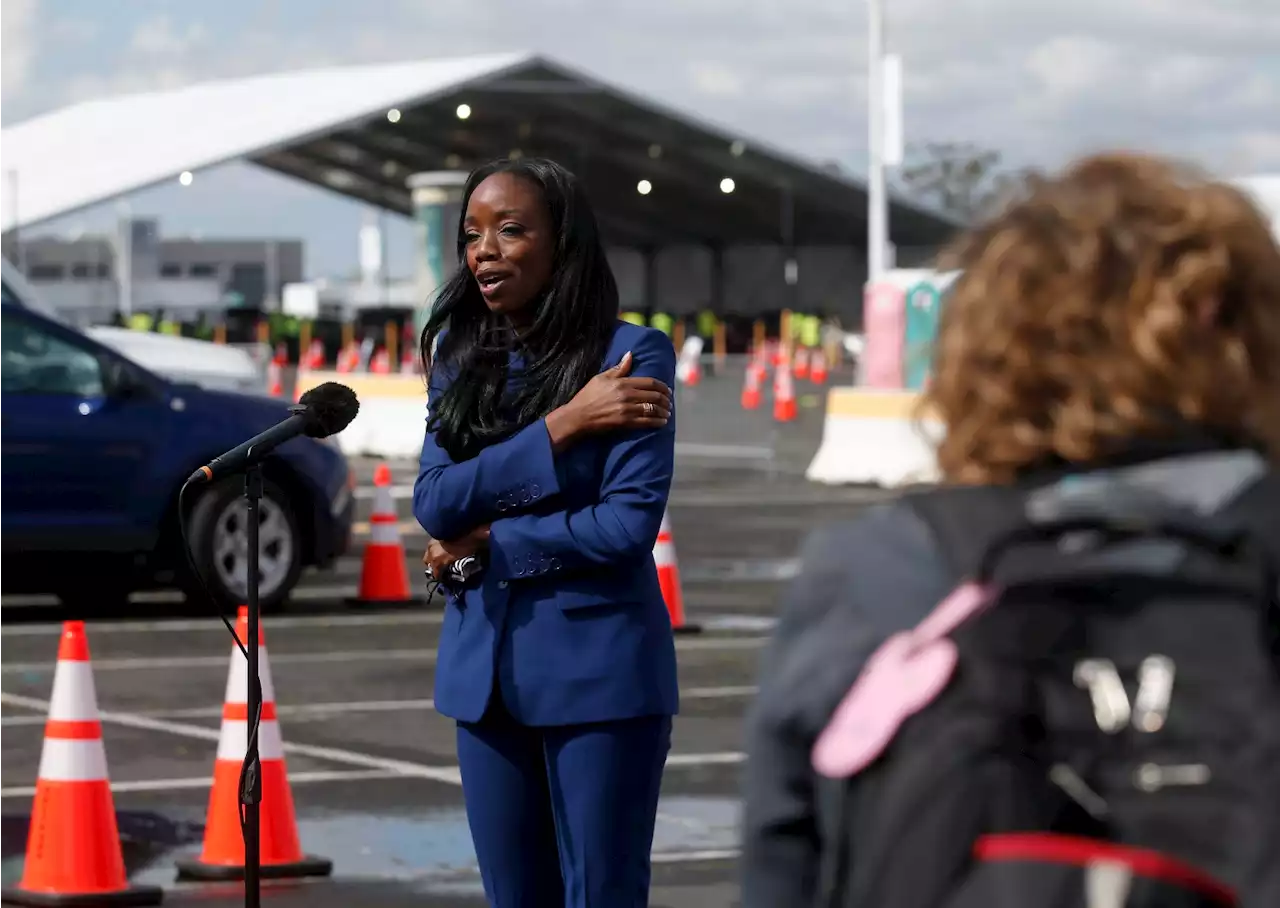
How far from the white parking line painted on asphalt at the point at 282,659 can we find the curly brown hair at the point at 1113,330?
10310mm

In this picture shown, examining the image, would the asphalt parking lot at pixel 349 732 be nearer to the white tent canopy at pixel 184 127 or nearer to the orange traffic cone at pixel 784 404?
the orange traffic cone at pixel 784 404

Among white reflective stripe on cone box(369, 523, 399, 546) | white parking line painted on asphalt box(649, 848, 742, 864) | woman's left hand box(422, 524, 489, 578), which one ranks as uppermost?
woman's left hand box(422, 524, 489, 578)

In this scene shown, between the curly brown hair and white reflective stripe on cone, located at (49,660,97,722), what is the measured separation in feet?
17.9

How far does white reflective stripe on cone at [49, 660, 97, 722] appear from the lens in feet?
23.8

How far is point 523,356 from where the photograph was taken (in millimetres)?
4324

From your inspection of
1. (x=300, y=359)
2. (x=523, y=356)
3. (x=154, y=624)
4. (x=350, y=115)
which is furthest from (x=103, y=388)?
(x=300, y=359)

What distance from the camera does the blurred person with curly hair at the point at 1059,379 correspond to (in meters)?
2.09

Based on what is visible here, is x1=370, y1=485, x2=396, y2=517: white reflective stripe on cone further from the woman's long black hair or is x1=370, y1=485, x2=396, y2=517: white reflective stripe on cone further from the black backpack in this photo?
the black backpack

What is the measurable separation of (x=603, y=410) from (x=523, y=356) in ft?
0.77

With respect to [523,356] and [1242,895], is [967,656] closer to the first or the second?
[1242,895]

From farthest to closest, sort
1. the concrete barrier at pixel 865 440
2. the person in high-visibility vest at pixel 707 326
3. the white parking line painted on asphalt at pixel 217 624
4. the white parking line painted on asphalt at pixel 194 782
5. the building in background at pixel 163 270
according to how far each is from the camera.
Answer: the building in background at pixel 163 270, the person in high-visibility vest at pixel 707 326, the concrete barrier at pixel 865 440, the white parking line painted on asphalt at pixel 217 624, the white parking line painted on asphalt at pixel 194 782

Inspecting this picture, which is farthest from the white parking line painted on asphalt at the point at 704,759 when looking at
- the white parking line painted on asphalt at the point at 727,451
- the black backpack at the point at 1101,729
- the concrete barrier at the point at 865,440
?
the white parking line painted on asphalt at the point at 727,451

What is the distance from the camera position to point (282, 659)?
12.4m

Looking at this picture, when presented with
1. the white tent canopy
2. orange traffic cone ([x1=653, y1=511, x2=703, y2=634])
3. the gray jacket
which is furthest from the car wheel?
the white tent canopy
